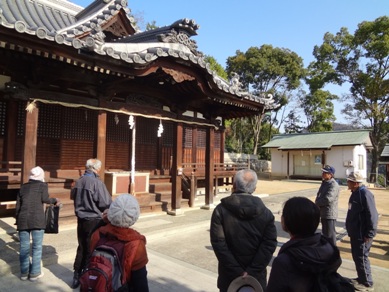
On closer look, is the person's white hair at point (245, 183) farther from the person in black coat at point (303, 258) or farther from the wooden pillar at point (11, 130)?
the wooden pillar at point (11, 130)

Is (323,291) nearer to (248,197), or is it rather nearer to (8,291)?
(248,197)

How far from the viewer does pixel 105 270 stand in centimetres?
209

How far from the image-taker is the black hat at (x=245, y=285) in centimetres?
261

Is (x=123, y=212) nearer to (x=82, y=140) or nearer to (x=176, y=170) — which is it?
(x=176, y=170)

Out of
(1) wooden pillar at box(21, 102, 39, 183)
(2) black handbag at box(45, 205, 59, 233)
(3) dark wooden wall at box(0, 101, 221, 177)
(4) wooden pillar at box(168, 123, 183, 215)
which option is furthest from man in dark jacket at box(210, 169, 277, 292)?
(4) wooden pillar at box(168, 123, 183, 215)

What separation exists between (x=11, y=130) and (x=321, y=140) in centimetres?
2760

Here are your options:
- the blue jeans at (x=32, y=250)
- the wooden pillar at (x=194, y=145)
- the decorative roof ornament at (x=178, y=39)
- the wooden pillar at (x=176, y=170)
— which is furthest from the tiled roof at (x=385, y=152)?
the blue jeans at (x=32, y=250)

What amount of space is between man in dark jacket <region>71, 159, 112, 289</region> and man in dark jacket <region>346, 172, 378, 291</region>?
375 cm

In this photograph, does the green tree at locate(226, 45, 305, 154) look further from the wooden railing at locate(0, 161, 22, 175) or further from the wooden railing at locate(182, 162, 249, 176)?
the wooden railing at locate(0, 161, 22, 175)

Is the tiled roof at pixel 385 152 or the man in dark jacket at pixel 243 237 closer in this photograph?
the man in dark jacket at pixel 243 237

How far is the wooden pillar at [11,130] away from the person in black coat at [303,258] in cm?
779

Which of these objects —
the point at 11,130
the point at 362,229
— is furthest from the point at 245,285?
the point at 11,130

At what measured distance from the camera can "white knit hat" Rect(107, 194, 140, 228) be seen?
2354 millimetres

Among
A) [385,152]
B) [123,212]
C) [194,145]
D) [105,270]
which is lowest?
[105,270]
